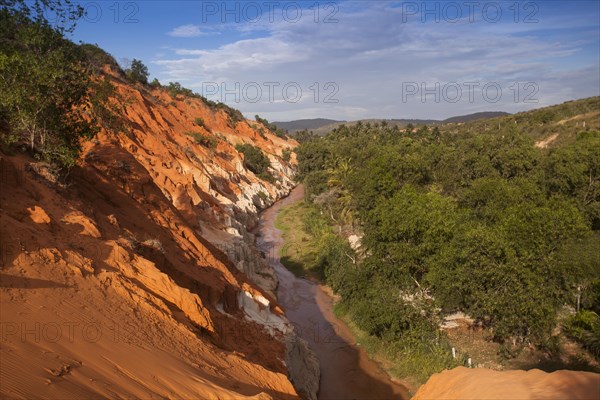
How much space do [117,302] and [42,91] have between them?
8.03 metres

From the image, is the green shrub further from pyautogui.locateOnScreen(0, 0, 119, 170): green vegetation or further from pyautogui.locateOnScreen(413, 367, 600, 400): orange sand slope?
pyautogui.locateOnScreen(413, 367, 600, 400): orange sand slope

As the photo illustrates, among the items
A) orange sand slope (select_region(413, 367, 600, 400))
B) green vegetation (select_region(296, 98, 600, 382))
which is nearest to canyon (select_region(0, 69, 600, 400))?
orange sand slope (select_region(413, 367, 600, 400))

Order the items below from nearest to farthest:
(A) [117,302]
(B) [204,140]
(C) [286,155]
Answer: (A) [117,302]
(B) [204,140]
(C) [286,155]

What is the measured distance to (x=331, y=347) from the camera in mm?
20844

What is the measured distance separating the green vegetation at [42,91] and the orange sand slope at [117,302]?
1.07 meters

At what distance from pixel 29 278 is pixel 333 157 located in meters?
45.0

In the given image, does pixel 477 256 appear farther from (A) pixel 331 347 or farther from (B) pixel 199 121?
(B) pixel 199 121

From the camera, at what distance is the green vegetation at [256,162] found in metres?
62.9

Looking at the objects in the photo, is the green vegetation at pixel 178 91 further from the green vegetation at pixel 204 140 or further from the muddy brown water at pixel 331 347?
the muddy brown water at pixel 331 347

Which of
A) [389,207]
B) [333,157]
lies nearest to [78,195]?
[389,207]

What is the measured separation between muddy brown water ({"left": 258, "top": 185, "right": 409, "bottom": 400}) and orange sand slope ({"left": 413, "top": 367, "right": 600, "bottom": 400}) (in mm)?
8715

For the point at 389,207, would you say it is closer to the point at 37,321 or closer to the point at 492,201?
the point at 492,201

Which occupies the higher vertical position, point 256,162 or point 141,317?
point 256,162

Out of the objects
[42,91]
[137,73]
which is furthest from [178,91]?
[42,91]
